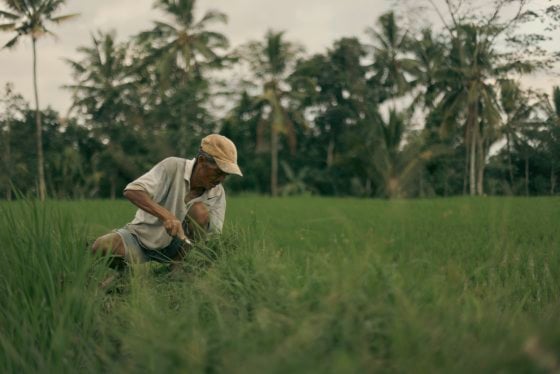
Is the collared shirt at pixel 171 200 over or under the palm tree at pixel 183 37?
under

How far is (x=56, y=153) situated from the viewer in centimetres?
2608

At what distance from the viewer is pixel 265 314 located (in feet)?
5.61

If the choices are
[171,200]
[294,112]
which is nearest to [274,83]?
[294,112]

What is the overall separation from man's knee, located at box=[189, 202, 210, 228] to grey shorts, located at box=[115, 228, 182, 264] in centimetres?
23

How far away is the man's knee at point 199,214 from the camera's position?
3199 mm

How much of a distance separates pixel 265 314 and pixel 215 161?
156cm

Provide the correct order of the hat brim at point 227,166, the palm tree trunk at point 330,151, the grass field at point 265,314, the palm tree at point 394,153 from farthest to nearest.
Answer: the palm tree trunk at point 330,151, the palm tree at point 394,153, the hat brim at point 227,166, the grass field at point 265,314

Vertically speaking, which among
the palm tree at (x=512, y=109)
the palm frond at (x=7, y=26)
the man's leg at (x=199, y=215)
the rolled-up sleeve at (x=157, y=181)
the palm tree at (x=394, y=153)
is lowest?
the man's leg at (x=199, y=215)

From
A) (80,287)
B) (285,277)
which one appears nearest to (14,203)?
(80,287)

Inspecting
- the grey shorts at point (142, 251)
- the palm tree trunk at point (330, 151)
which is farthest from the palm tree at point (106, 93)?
the grey shorts at point (142, 251)

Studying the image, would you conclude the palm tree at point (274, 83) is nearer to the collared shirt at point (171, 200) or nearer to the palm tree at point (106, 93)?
the palm tree at point (106, 93)

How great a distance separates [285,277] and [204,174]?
1303 millimetres

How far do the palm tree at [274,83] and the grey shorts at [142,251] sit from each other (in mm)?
22430

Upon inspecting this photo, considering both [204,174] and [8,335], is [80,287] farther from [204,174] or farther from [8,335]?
[204,174]
